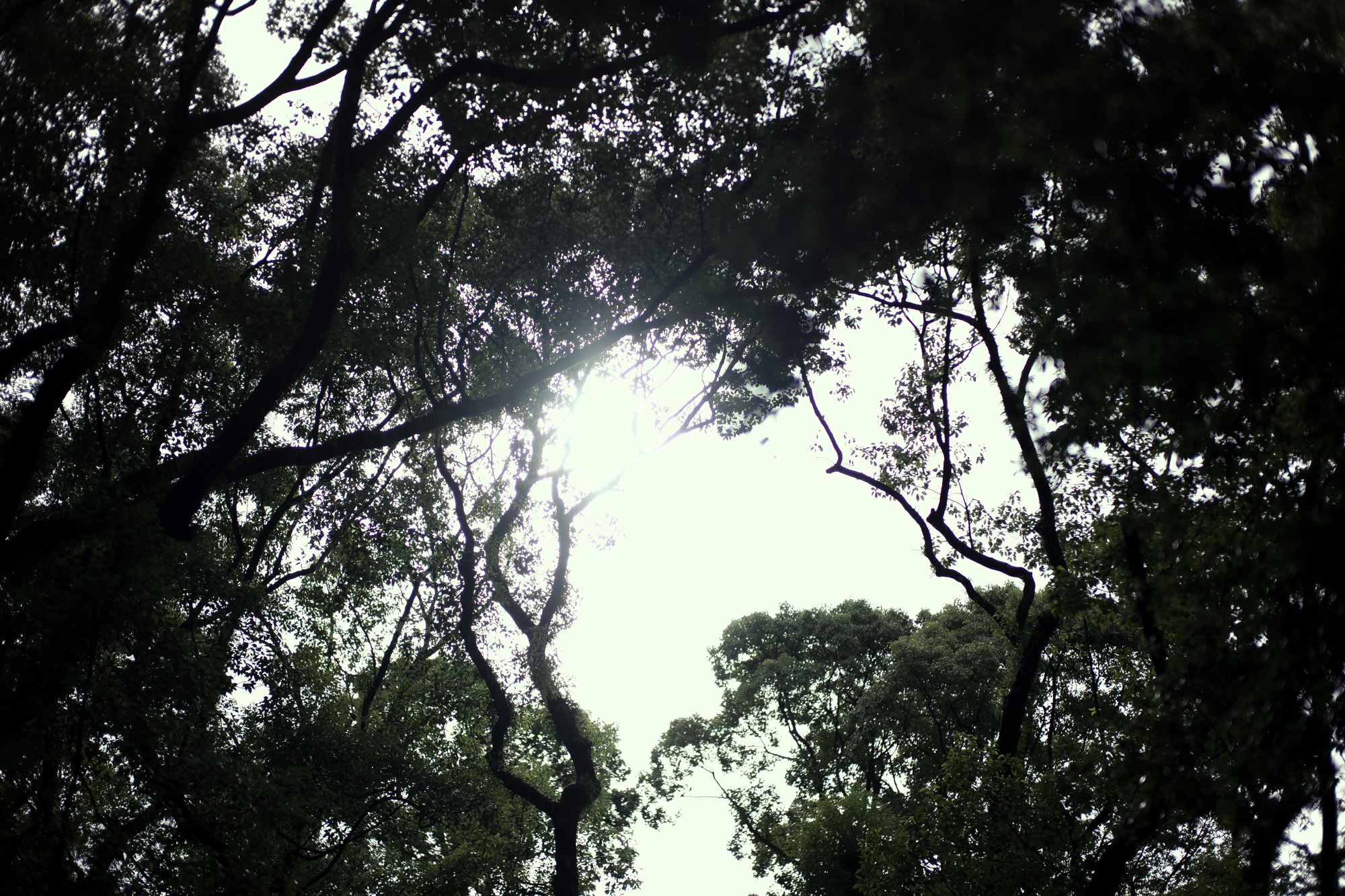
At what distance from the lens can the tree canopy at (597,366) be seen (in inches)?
189

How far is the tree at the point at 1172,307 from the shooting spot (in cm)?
416

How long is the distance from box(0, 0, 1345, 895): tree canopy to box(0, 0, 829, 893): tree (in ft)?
0.22

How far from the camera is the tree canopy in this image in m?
4.80

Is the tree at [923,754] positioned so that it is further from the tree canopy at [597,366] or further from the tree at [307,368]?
the tree at [307,368]

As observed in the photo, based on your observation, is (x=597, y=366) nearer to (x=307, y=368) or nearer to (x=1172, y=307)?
(x=307, y=368)

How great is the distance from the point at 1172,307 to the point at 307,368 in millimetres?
9586

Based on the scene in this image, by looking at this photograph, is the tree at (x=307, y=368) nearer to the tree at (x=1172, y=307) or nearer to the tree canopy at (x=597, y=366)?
the tree canopy at (x=597, y=366)


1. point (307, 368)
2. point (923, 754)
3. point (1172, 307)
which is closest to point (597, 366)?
point (307, 368)

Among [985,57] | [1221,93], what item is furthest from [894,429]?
[1221,93]

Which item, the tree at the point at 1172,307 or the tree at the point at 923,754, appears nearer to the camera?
the tree at the point at 1172,307

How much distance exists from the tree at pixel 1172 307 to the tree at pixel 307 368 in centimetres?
248

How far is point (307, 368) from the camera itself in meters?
9.70

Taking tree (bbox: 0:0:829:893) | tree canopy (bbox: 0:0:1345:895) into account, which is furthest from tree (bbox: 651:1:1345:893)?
tree (bbox: 0:0:829:893)

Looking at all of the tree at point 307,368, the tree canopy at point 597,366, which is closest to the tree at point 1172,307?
the tree canopy at point 597,366
